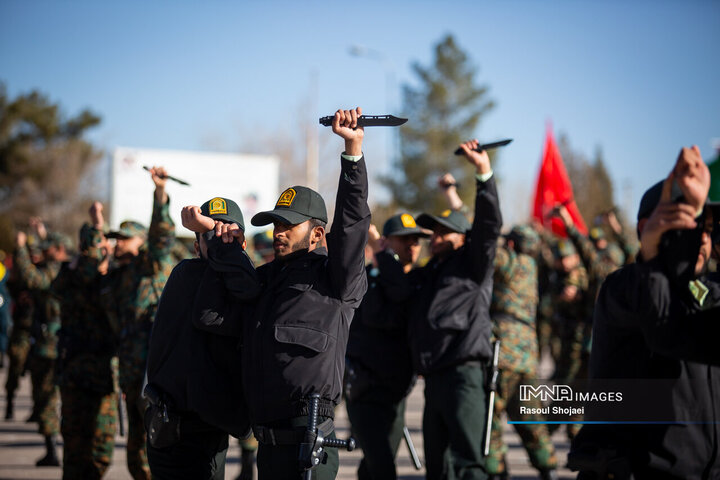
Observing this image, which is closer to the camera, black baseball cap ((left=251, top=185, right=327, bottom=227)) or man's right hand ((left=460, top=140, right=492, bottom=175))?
black baseball cap ((left=251, top=185, right=327, bottom=227))

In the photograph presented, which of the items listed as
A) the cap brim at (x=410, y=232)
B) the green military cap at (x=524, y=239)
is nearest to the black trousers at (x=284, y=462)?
the cap brim at (x=410, y=232)

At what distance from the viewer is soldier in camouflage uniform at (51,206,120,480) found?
248 inches

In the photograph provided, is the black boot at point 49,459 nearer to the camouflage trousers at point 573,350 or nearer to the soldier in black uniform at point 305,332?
the soldier in black uniform at point 305,332

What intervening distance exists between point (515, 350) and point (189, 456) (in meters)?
3.84

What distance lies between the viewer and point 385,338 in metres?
6.17

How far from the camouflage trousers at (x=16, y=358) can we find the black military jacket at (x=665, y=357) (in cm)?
989

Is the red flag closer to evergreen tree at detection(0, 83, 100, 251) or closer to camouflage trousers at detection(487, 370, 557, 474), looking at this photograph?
camouflage trousers at detection(487, 370, 557, 474)

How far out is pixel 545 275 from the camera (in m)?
12.4

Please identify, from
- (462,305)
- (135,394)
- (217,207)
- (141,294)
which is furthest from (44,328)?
(217,207)

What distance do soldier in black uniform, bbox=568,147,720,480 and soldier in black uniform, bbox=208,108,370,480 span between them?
116 centimetres

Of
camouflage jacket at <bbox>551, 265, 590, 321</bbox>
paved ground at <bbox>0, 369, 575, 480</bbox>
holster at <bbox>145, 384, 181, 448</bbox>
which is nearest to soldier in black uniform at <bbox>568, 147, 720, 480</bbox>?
holster at <bbox>145, 384, 181, 448</bbox>

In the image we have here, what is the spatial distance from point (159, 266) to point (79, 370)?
1119 millimetres

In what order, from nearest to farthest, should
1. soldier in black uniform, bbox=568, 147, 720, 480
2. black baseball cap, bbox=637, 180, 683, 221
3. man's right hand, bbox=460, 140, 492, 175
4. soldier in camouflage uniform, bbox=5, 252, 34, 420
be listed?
1. soldier in black uniform, bbox=568, 147, 720, 480
2. black baseball cap, bbox=637, 180, 683, 221
3. man's right hand, bbox=460, 140, 492, 175
4. soldier in camouflage uniform, bbox=5, 252, 34, 420

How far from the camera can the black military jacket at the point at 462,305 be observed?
18.2 ft
